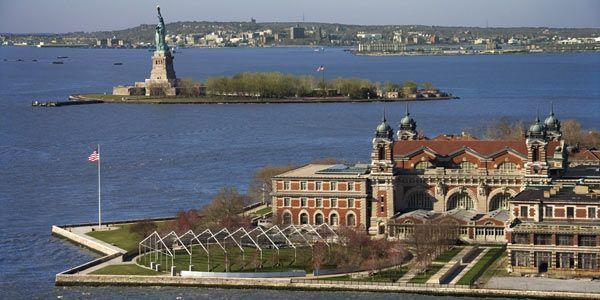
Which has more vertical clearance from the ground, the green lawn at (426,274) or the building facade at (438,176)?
the building facade at (438,176)

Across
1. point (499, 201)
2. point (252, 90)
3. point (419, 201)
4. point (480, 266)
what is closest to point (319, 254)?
point (480, 266)

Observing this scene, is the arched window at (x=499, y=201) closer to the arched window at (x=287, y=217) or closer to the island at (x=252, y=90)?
the arched window at (x=287, y=217)

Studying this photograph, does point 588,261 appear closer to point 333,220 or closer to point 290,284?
point 290,284

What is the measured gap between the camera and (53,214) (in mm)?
66312

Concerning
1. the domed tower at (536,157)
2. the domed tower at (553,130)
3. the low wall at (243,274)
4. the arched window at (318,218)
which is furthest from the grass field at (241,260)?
the domed tower at (553,130)

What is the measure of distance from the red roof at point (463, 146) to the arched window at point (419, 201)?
5.57 ft

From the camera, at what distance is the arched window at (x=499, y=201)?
60.6 meters

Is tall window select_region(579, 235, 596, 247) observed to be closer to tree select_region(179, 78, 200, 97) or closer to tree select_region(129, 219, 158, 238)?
tree select_region(129, 219, 158, 238)

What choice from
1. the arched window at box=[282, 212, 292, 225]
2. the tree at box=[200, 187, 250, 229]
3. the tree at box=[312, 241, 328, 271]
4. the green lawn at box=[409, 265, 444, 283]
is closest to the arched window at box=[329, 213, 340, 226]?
the arched window at box=[282, 212, 292, 225]

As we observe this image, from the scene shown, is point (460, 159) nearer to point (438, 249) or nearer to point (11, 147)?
point (438, 249)

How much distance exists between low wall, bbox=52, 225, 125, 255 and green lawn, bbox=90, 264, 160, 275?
8.40 feet

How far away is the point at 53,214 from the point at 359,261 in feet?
61.2

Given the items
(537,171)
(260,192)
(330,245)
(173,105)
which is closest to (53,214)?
(260,192)

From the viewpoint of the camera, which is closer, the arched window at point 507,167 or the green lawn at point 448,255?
the green lawn at point 448,255
